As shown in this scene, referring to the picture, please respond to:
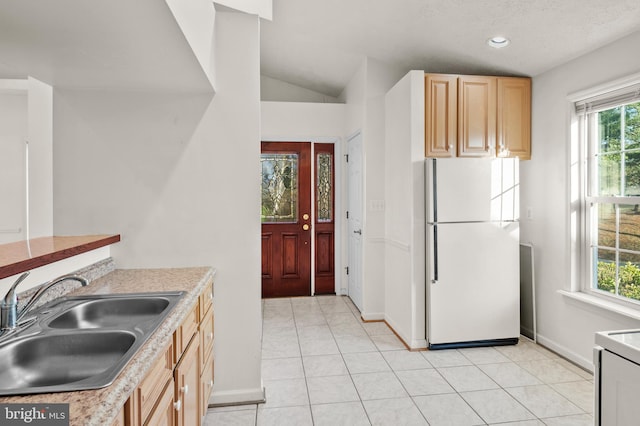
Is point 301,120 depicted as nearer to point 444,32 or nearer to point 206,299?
point 444,32

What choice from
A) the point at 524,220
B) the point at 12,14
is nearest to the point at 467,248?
the point at 524,220

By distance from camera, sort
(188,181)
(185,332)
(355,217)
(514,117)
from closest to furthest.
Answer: (185,332) → (188,181) → (514,117) → (355,217)

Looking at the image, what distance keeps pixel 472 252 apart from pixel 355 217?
5.52ft

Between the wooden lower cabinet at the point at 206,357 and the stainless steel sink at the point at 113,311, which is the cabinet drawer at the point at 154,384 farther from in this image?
the wooden lower cabinet at the point at 206,357

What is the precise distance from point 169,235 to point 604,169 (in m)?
3.17

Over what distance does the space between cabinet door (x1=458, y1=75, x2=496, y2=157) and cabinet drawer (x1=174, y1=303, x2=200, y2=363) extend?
2570mm

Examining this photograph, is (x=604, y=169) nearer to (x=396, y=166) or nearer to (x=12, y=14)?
(x=396, y=166)

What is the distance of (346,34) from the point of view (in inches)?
139

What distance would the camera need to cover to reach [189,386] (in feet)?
5.54

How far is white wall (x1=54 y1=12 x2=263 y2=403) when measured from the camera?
2.25 m

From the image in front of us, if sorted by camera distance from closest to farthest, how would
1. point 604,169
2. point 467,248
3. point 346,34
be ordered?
point 604,169 < point 467,248 < point 346,34

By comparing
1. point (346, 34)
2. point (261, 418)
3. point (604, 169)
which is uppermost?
point (346, 34)

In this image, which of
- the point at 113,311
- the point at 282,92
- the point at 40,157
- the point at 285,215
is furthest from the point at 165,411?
the point at 282,92

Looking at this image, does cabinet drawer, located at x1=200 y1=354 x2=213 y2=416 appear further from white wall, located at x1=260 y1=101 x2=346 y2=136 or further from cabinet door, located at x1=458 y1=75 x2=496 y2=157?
white wall, located at x1=260 y1=101 x2=346 y2=136
